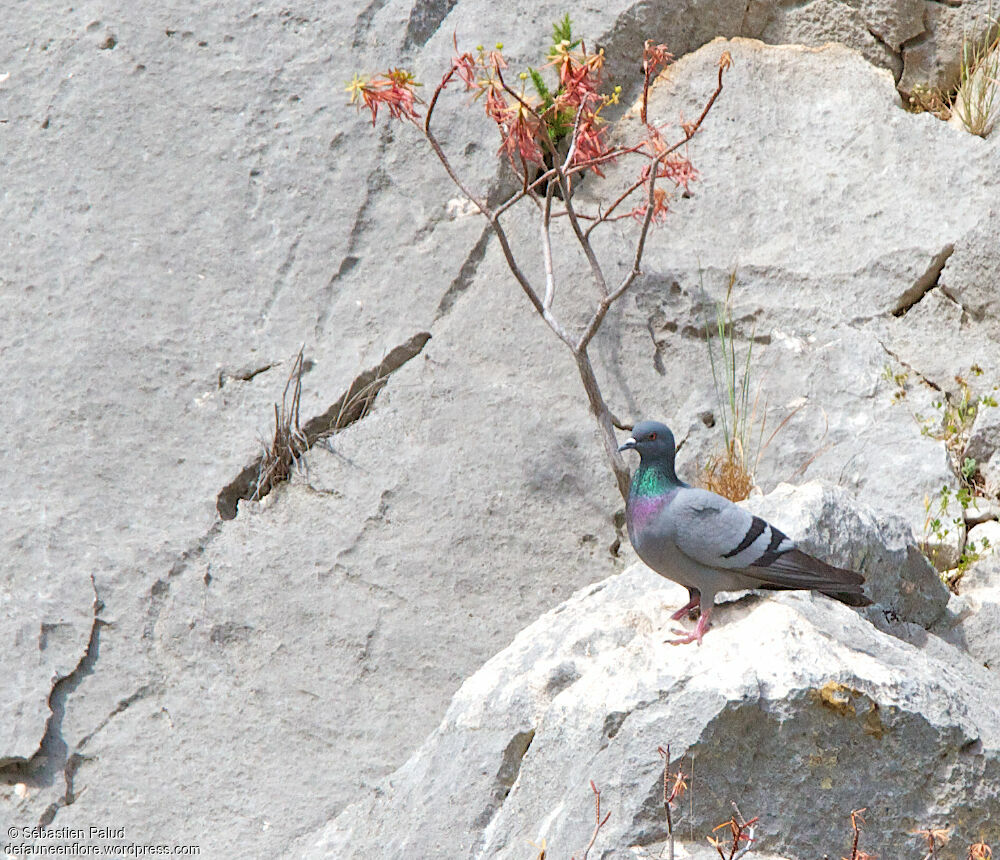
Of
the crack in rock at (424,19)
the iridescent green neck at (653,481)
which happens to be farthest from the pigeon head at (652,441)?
the crack in rock at (424,19)

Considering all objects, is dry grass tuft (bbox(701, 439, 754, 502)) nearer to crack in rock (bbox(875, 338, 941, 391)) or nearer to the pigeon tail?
crack in rock (bbox(875, 338, 941, 391))

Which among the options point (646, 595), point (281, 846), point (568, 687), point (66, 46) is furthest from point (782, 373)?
point (66, 46)

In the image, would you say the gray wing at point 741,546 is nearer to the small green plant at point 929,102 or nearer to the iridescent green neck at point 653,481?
the iridescent green neck at point 653,481

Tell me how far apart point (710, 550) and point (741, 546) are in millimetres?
88

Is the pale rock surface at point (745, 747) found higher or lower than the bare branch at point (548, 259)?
lower

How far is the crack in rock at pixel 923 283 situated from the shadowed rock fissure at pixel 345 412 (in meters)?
2.14

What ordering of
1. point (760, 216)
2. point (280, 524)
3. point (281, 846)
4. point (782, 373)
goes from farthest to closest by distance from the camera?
1. point (760, 216)
2. point (782, 373)
3. point (280, 524)
4. point (281, 846)

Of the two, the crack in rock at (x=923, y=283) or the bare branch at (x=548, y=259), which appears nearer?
the bare branch at (x=548, y=259)

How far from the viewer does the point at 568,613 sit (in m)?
3.74

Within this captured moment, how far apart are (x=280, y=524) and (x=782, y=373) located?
2.26 metres

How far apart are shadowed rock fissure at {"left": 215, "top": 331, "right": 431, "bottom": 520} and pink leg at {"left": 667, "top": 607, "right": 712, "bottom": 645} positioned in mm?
2153

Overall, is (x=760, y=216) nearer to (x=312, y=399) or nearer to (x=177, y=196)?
(x=312, y=399)

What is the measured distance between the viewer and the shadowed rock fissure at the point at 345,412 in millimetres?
4699

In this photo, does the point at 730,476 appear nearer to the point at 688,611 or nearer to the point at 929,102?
the point at 688,611
